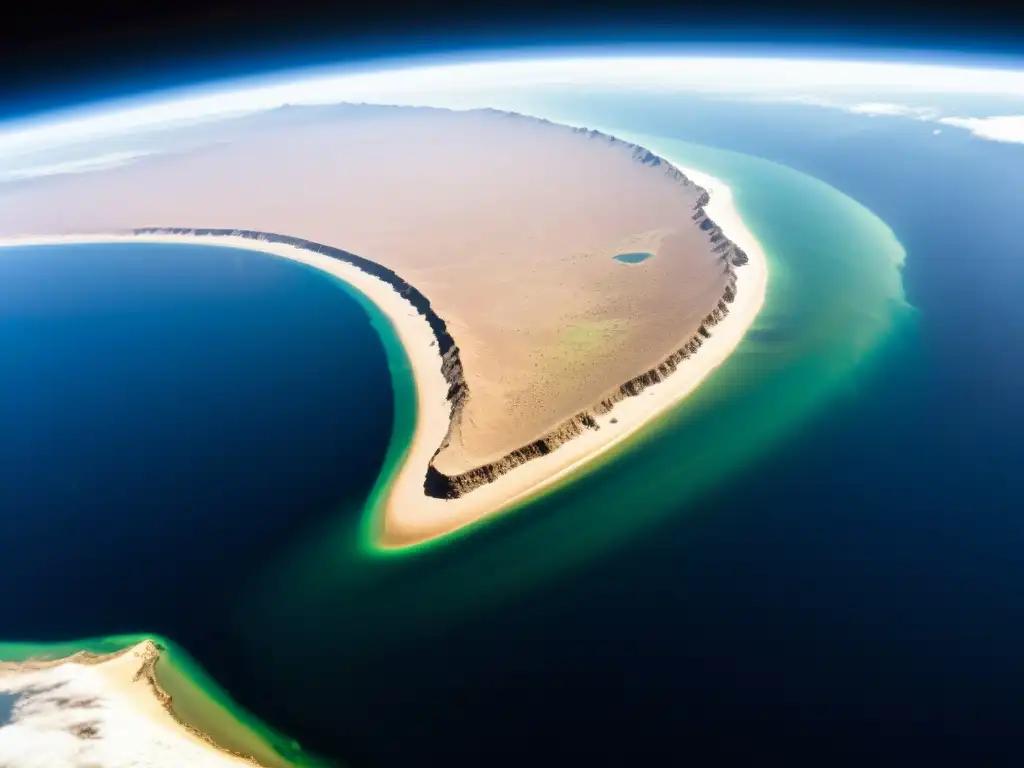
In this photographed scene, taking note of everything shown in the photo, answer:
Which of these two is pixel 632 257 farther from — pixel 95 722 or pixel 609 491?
pixel 95 722

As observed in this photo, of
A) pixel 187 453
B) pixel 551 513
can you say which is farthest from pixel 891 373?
pixel 187 453

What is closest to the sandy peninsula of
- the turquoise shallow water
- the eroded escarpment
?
the eroded escarpment

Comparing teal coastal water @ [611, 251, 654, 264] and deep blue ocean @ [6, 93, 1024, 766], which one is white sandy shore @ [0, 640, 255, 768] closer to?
deep blue ocean @ [6, 93, 1024, 766]

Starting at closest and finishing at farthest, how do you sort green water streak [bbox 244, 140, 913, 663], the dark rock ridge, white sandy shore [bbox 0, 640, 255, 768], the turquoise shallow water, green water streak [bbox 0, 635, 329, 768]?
white sandy shore [bbox 0, 640, 255, 768], green water streak [bbox 0, 635, 329, 768], the turquoise shallow water, green water streak [bbox 244, 140, 913, 663], the dark rock ridge

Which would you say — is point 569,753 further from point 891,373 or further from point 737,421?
point 891,373

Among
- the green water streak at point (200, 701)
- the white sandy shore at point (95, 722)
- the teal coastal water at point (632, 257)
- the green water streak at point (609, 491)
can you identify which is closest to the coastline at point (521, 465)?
the green water streak at point (609, 491)

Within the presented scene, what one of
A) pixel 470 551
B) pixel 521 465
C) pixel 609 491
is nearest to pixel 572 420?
pixel 521 465
